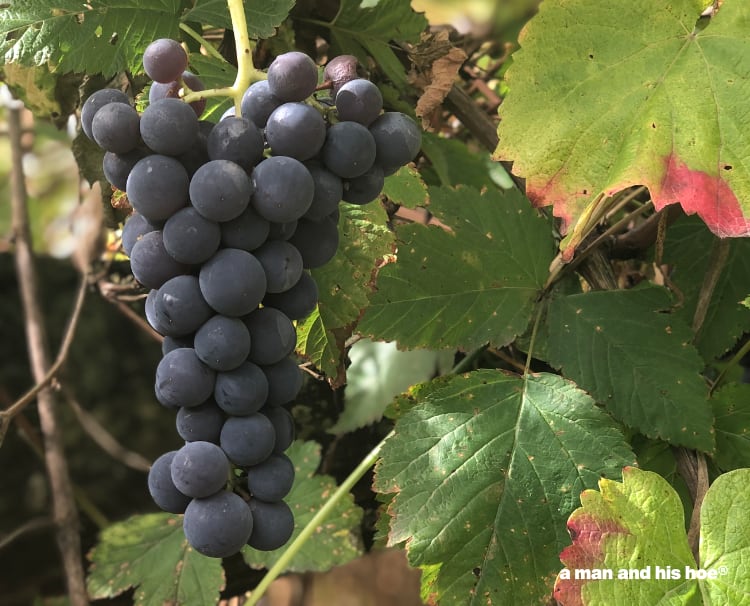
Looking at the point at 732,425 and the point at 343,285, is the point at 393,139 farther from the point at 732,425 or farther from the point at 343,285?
the point at 732,425

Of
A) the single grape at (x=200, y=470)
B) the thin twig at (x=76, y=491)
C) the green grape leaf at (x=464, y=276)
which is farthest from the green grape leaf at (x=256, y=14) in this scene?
the thin twig at (x=76, y=491)

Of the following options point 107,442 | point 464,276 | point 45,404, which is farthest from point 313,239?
point 107,442

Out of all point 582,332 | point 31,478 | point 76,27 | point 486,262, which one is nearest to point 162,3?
point 76,27

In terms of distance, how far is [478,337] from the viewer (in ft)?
2.26

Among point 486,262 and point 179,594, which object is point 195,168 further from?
point 179,594

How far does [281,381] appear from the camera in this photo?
49cm

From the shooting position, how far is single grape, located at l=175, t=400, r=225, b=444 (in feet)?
1.55

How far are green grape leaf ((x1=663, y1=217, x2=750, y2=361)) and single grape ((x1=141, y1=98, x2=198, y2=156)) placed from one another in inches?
21.0

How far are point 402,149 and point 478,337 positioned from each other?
0.26 m

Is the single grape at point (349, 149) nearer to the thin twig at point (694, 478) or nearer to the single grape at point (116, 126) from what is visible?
the single grape at point (116, 126)

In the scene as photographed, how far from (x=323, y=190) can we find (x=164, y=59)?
137 mm

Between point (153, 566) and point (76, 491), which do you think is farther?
point (76, 491)

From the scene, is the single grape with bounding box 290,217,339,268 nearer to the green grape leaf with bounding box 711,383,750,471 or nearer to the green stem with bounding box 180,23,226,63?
the green stem with bounding box 180,23,226,63

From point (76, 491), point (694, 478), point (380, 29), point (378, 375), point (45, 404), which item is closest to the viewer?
point (694, 478)
